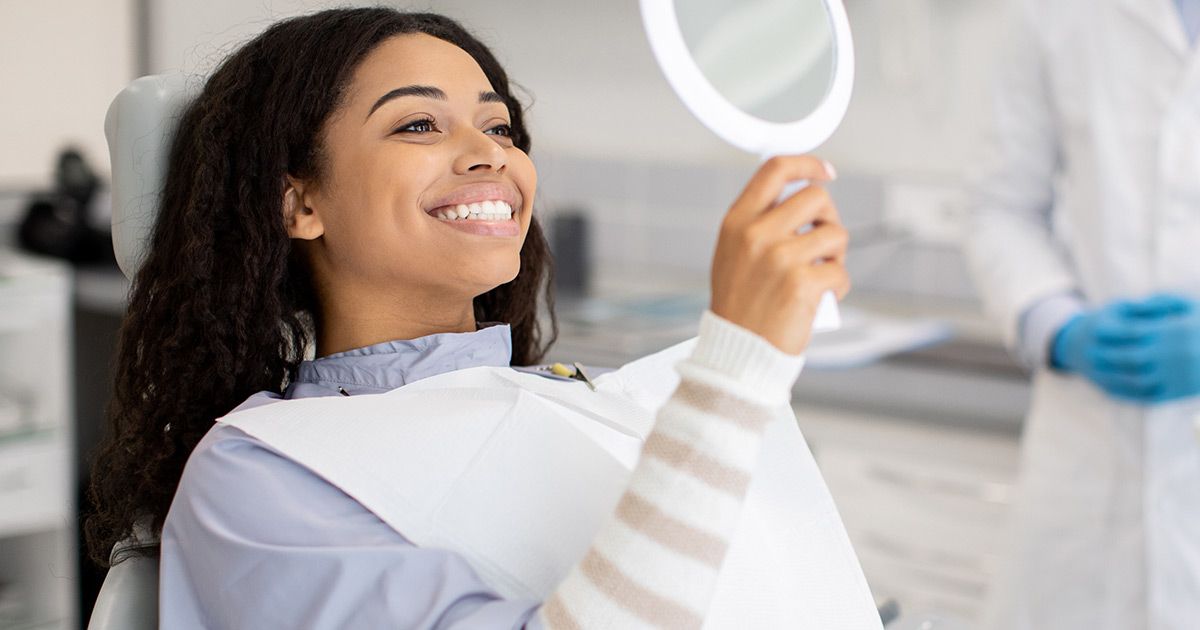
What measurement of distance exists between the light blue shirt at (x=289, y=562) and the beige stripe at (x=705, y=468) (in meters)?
0.15

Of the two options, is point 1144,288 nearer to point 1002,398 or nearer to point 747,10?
point 1002,398

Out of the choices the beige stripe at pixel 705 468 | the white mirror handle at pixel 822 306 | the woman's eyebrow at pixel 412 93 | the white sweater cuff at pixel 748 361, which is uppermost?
the woman's eyebrow at pixel 412 93

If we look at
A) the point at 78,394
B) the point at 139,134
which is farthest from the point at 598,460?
the point at 78,394

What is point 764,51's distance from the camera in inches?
34.8

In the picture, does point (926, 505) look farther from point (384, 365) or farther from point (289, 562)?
point (289, 562)

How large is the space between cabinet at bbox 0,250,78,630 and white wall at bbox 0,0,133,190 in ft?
1.12

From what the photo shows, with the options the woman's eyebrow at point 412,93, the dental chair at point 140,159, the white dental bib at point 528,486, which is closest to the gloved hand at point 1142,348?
the white dental bib at point 528,486

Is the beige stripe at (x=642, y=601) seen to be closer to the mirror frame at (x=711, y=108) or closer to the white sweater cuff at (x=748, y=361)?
the white sweater cuff at (x=748, y=361)

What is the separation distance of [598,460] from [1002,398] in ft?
5.11

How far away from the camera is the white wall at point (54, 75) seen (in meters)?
2.87

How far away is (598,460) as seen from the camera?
995 millimetres

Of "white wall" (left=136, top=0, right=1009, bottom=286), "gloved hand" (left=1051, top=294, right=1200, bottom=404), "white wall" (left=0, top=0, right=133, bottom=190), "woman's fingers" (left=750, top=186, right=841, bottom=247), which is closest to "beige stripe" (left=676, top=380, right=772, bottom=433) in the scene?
"woman's fingers" (left=750, top=186, right=841, bottom=247)

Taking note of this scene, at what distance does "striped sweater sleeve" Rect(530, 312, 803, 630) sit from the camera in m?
0.77

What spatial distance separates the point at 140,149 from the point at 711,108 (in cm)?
56
